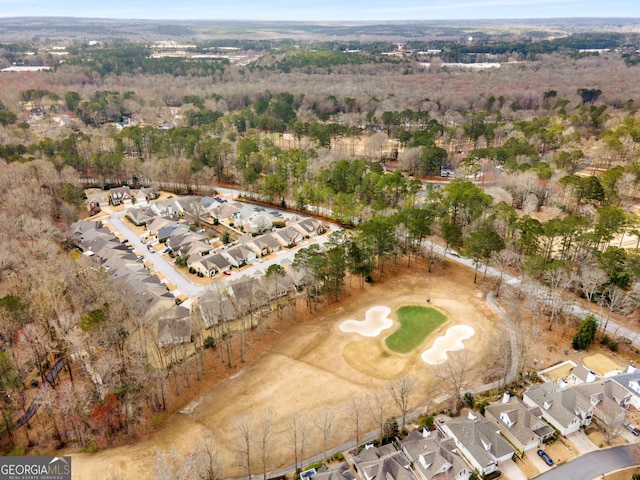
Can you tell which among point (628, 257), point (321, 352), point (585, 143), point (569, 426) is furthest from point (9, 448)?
point (585, 143)

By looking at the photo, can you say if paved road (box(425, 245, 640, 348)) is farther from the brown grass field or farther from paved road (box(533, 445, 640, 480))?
paved road (box(533, 445, 640, 480))

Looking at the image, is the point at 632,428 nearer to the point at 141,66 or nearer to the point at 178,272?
the point at 178,272

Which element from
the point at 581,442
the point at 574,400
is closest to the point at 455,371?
the point at 574,400

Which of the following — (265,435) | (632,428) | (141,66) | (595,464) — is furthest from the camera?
Answer: (141,66)

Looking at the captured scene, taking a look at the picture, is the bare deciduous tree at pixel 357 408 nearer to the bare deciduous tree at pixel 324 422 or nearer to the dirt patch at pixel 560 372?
the bare deciduous tree at pixel 324 422

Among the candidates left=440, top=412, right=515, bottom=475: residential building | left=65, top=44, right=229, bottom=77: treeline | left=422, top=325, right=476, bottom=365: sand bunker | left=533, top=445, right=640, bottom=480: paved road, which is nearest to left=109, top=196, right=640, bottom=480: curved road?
left=533, top=445, right=640, bottom=480: paved road
